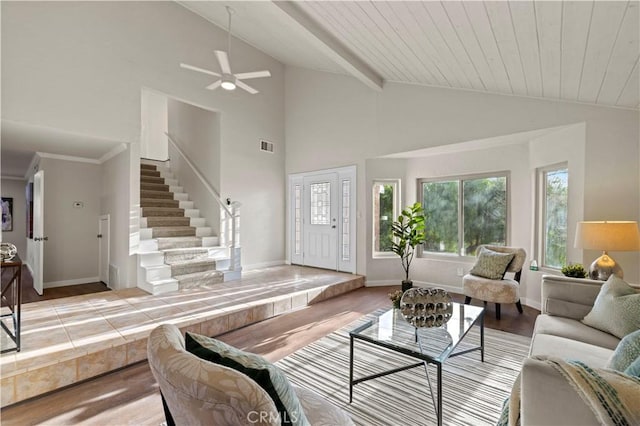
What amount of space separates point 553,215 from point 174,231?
584 cm

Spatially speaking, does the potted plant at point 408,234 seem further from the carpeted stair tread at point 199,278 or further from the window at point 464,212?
the carpeted stair tread at point 199,278

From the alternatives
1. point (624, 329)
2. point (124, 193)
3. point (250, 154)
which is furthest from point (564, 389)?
point (250, 154)

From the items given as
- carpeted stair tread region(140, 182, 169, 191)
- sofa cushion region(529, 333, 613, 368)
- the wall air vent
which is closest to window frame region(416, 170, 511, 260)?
sofa cushion region(529, 333, 613, 368)

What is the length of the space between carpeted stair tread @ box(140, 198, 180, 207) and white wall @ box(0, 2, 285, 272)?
3.60 feet

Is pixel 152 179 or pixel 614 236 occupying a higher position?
pixel 152 179

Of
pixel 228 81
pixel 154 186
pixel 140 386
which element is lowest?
pixel 140 386

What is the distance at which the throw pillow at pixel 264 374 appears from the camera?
0.96m

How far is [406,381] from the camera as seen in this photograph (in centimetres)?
242

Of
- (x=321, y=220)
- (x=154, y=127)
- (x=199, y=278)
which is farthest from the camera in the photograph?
(x=154, y=127)

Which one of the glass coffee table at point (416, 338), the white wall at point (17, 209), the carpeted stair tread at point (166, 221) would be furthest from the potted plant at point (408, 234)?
the white wall at point (17, 209)

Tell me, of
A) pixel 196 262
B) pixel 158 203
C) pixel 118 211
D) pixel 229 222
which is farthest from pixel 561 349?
pixel 158 203

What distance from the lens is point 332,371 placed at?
2.57 m

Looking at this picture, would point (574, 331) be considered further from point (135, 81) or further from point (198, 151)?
point (198, 151)

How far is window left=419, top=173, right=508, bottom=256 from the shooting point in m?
4.90
